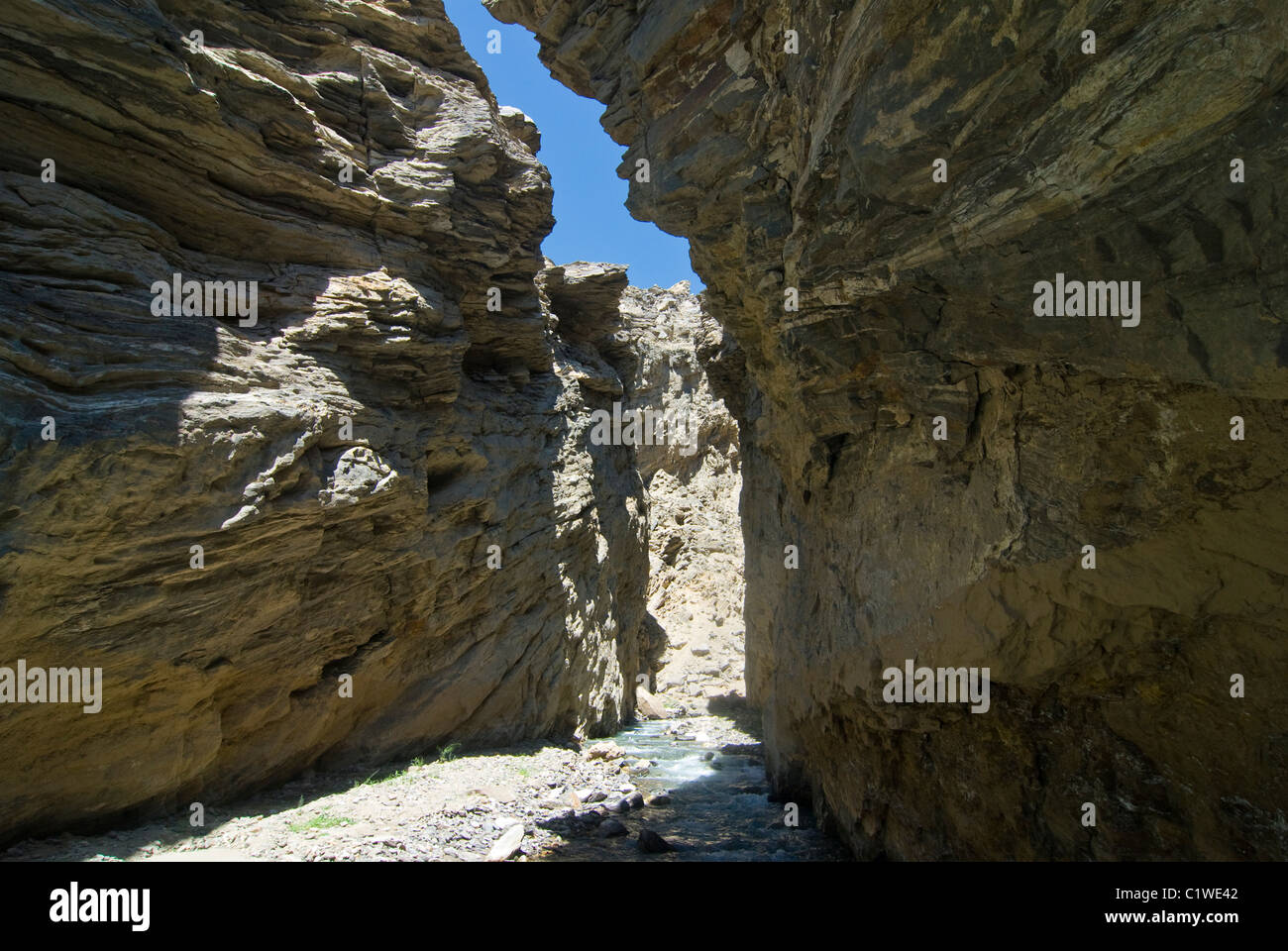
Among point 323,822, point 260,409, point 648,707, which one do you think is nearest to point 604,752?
point 648,707

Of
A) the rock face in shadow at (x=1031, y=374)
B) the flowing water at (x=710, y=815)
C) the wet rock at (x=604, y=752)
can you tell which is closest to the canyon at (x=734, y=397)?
the rock face in shadow at (x=1031, y=374)

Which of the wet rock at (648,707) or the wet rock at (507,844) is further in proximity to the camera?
the wet rock at (648,707)

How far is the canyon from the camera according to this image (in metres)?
4.64

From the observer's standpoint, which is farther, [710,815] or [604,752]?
[604,752]

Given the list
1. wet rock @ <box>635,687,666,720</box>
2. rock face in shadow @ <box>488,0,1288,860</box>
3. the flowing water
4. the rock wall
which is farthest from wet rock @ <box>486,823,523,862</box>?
the rock wall

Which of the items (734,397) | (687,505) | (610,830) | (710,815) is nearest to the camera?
(610,830)

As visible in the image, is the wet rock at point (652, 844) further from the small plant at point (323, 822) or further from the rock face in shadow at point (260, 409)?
the rock face in shadow at point (260, 409)

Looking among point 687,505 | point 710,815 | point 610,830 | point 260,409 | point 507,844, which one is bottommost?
point 710,815

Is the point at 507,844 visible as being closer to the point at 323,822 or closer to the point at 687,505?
the point at 323,822

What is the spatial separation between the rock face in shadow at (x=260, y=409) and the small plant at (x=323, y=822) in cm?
156

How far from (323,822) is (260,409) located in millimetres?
6135

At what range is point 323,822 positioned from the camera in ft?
31.7

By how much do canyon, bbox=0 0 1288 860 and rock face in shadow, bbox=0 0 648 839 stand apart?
6cm

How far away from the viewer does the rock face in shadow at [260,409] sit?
27.3ft
